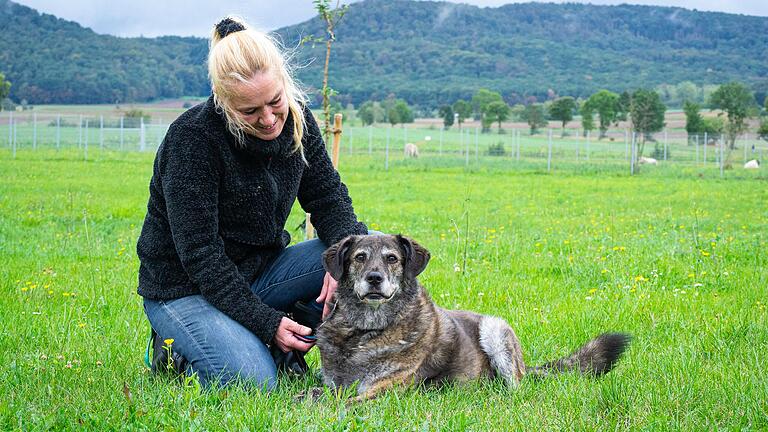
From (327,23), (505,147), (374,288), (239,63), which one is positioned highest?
(327,23)

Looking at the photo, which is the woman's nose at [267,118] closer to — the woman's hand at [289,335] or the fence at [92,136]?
the woman's hand at [289,335]

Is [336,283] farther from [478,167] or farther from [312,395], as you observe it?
[478,167]

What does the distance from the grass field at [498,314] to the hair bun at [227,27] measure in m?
1.95

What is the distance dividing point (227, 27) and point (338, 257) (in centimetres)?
146

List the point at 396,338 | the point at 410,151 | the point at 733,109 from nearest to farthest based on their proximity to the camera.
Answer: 1. the point at 396,338
2. the point at 410,151
3. the point at 733,109

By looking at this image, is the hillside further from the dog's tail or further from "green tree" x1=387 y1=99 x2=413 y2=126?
the dog's tail

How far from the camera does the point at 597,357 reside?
4426mm

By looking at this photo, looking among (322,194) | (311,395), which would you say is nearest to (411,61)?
(322,194)

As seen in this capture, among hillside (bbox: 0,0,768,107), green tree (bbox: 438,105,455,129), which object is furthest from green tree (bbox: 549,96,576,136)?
hillside (bbox: 0,0,768,107)

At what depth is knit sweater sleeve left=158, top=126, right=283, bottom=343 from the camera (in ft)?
13.7

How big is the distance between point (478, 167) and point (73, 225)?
2276 centimetres

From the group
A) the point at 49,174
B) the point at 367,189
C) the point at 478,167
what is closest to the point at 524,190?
the point at 367,189

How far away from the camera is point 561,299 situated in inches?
255

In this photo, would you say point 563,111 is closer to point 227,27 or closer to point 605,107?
point 605,107
